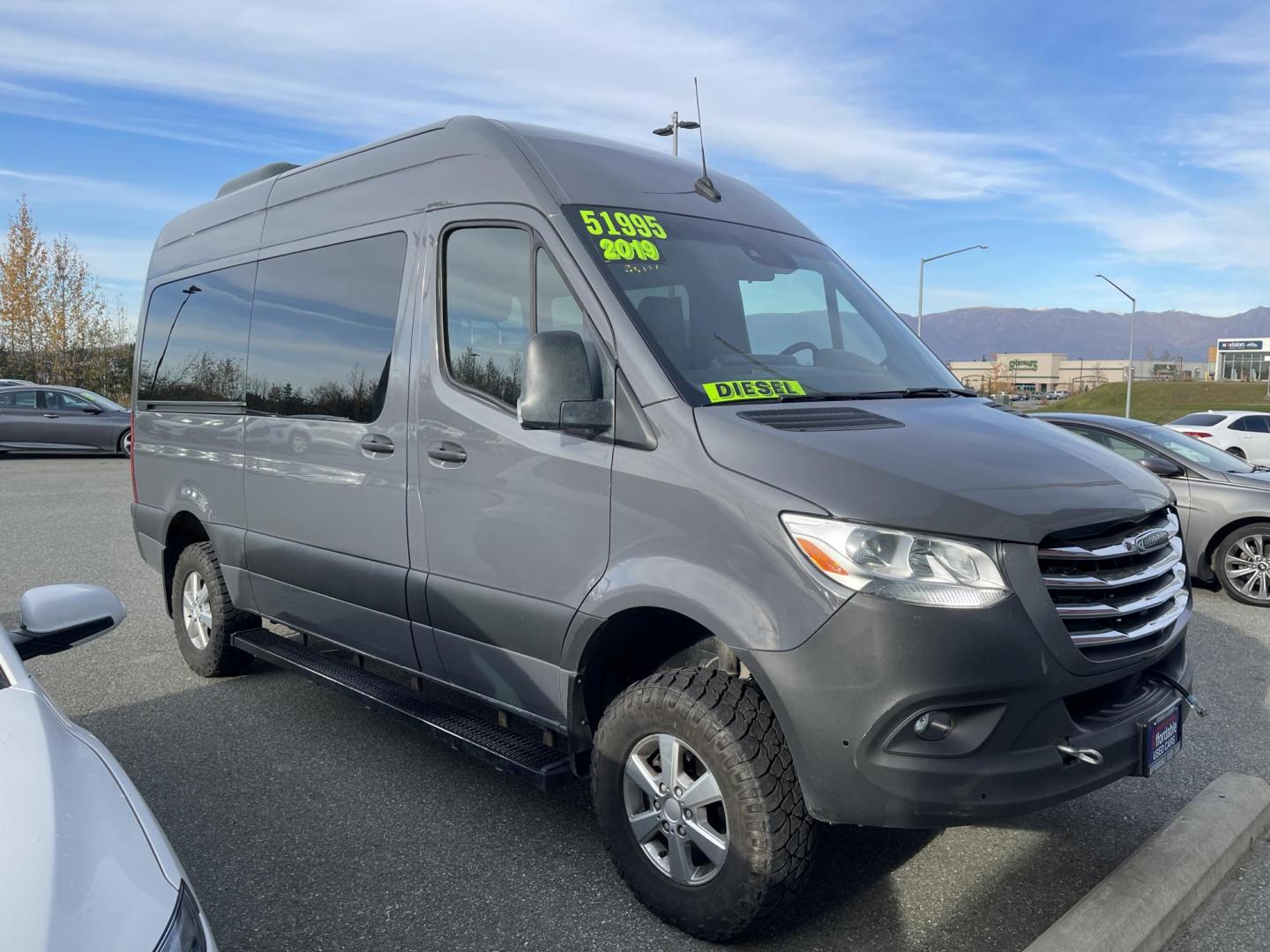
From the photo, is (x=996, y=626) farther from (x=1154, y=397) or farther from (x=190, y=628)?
(x=1154, y=397)

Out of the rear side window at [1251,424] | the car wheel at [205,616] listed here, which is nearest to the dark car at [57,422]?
the car wheel at [205,616]

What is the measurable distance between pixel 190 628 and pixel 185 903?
14.4 ft

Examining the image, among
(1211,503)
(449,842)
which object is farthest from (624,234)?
(1211,503)

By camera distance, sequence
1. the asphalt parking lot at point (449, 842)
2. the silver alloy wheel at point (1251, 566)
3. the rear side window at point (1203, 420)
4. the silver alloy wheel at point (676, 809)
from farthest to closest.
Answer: the rear side window at point (1203, 420)
the silver alloy wheel at point (1251, 566)
the asphalt parking lot at point (449, 842)
the silver alloy wheel at point (676, 809)

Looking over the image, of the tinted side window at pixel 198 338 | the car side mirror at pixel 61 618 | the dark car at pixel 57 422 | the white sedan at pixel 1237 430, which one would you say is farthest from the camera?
the white sedan at pixel 1237 430

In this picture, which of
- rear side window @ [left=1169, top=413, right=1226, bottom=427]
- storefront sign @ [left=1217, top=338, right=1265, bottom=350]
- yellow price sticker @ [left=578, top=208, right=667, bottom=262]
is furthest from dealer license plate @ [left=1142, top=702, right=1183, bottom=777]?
storefront sign @ [left=1217, top=338, right=1265, bottom=350]

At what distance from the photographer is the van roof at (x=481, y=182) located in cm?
381

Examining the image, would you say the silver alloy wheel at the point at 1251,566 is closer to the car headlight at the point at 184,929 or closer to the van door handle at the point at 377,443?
the van door handle at the point at 377,443

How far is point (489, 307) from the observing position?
3.88m

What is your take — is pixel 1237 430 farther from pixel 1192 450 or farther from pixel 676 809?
pixel 676 809

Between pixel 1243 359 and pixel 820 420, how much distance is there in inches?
4559

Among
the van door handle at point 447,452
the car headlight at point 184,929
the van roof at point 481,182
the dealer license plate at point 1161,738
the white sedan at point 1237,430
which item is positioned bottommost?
the white sedan at point 1237,430

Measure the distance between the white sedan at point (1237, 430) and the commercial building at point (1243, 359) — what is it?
85420 millimetres

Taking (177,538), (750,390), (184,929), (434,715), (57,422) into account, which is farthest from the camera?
(57,422)
